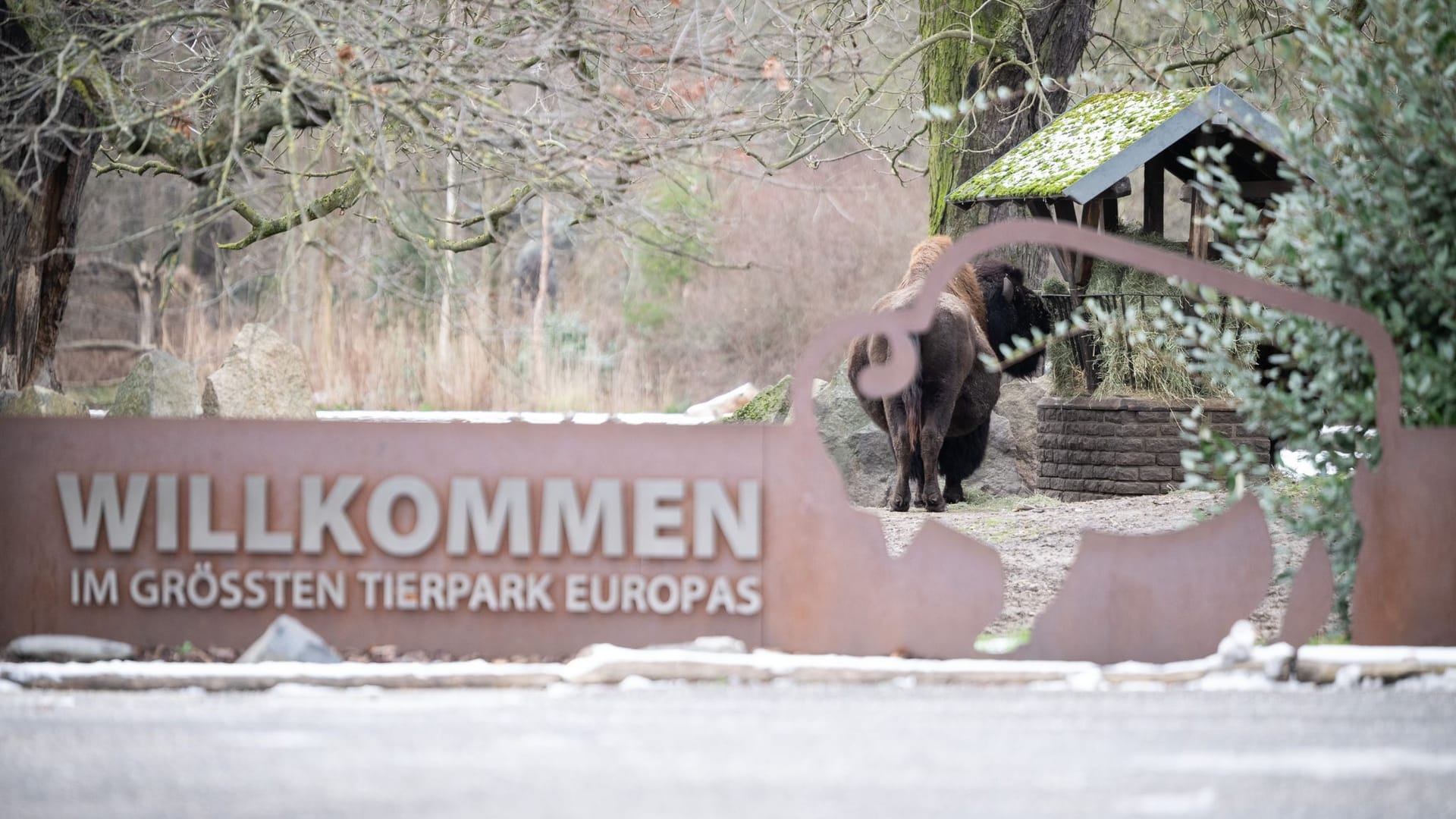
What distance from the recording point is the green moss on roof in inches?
407

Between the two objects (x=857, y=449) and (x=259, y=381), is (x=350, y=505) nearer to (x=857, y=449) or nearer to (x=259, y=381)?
(x=259, y=381)

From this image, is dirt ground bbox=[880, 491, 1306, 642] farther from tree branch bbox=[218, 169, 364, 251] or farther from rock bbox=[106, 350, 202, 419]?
rock bbox=[106, 350, 202, 419]

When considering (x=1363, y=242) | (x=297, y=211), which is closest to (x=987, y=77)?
(x=297, y=211)

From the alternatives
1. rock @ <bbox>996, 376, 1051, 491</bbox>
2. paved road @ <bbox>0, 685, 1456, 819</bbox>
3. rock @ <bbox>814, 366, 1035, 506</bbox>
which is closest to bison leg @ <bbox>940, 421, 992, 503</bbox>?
rock @ <bbox>814, 366, 1035, 506</bbox>

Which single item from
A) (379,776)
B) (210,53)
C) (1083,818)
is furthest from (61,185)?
(1083,818)

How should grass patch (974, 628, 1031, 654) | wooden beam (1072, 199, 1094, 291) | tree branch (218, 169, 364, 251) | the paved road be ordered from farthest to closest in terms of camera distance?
wooden beam (1072, 199, 1094, 291) < tree branch (218, 169, 364, 251) < grass patch (974, 628, 1031, 654) < the paved road

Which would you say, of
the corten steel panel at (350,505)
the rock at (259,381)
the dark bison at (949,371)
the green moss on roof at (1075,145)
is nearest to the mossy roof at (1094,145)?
the green moss on roof at (1075,145)

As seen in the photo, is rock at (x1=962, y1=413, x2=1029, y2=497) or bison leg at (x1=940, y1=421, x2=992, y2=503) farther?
rock at (x1=962, y1=413, x2=1029, y2=497)

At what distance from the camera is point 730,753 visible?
4688mm

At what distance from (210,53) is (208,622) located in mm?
3864

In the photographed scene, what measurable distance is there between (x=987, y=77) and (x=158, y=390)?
6.40 metres

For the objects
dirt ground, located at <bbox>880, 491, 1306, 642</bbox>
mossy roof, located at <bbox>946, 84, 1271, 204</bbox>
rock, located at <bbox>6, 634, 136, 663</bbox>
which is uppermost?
mossy roof, located at <bbox>946, 84, 1271, 204</bbox>

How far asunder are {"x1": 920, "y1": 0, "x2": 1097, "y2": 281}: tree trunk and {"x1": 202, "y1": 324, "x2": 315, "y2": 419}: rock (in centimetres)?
497

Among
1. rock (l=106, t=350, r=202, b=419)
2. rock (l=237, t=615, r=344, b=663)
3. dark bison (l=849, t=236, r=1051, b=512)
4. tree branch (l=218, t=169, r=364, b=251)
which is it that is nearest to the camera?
rock (l=237, t=615, r=344, b=663)
